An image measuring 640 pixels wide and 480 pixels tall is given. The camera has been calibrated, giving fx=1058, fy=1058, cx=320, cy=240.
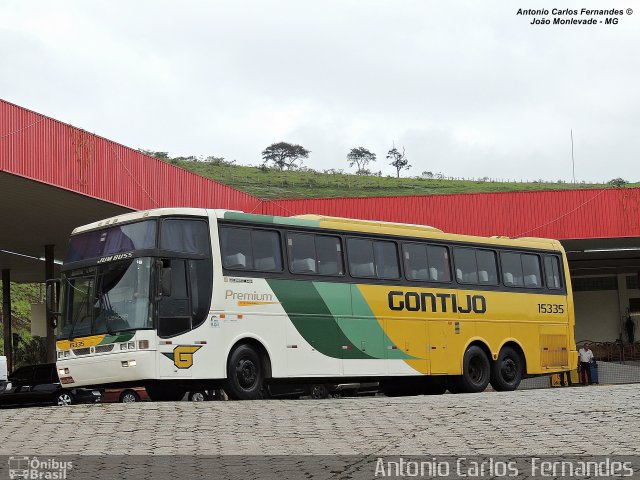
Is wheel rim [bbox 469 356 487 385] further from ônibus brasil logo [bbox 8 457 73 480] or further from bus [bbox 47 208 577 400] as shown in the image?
ônibus brasil logo [bbox 8 457 73 480]

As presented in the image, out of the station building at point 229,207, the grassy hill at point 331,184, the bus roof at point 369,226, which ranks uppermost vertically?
the grassy hill at point 331,184

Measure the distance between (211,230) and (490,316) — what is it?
7.92 meters

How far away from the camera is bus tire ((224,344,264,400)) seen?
17750 mm

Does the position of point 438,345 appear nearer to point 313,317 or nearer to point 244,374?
point 313,317

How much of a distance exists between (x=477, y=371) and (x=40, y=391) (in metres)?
11.0

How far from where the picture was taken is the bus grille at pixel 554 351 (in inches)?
968

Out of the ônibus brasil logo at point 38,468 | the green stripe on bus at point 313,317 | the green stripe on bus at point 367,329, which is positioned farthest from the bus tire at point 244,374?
the ônibus brasil logo at point 38,468

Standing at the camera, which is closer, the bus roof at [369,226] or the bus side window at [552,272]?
the bus roof at [369,226]

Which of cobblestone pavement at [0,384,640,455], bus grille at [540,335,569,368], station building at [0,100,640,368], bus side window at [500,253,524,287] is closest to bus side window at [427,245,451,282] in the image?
bus side window at [500,253,524,287]

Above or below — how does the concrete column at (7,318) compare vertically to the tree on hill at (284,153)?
below

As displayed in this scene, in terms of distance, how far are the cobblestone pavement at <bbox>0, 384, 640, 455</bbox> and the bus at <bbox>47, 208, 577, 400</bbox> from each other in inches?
96.3

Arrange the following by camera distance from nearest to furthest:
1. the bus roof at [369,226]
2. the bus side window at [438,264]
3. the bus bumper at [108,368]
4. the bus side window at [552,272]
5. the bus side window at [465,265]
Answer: the bus bumper at [108,368], the bus roof at [369,226], the bus side window at [438,264], the bus side window at [465,265], the bus side window at [552,272]

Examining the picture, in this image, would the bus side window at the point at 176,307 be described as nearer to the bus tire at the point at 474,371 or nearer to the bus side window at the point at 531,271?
the bus tire at the point at 474,371

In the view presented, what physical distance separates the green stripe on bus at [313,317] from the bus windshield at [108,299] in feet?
8.47
